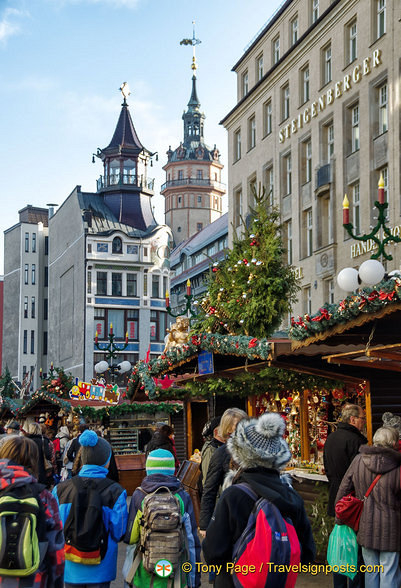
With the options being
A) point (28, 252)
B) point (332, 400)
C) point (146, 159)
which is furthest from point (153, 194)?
point (332, 400)

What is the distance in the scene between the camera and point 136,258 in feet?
235

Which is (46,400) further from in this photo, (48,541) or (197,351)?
(48,541)

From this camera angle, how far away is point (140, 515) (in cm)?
655

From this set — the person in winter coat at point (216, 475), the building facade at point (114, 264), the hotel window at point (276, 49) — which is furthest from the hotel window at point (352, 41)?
the building facade at point (114, 264)

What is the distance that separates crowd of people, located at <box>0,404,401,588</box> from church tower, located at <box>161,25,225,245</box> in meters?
113

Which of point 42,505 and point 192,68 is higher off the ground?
point 192,68

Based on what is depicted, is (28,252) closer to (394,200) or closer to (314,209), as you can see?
(314,209)

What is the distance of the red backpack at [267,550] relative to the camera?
4.60m

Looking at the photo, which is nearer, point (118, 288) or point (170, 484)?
point (170, 484)

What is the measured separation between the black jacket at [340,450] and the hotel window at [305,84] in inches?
1236

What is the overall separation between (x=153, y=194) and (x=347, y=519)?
235ft

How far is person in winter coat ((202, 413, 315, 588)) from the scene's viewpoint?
475cm

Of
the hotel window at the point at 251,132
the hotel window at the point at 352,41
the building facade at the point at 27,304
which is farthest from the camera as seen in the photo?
the building facade at the point at 27,304

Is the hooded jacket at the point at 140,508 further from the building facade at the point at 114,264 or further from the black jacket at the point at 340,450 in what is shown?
the building facade at the point at 114,264
